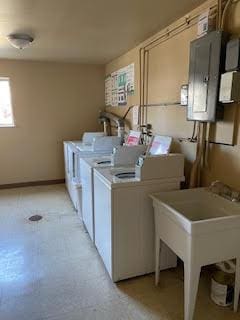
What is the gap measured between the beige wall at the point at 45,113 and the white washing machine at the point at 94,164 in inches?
81.8

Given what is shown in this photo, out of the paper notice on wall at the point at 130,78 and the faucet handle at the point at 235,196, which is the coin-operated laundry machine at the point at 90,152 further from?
the faucet handle at the point at 235,196

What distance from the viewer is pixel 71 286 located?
2027mm

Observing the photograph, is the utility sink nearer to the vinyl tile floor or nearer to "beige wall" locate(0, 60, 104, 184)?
the vinyl tile floor

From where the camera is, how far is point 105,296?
1.91 metres

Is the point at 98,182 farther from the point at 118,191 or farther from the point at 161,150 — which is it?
the point at 161,150

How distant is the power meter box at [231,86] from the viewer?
1618 millimetres

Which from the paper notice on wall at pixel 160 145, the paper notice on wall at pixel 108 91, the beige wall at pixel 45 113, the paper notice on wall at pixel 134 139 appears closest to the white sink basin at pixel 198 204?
the paper notice on wall at pixel 160 145

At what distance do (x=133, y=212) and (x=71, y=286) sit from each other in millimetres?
778

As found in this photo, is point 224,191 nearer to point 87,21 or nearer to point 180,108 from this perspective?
point 180,108

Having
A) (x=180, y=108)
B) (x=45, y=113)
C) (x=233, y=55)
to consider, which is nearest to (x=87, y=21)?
(x=180, y=108)

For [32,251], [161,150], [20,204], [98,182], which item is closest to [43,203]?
[20,204]

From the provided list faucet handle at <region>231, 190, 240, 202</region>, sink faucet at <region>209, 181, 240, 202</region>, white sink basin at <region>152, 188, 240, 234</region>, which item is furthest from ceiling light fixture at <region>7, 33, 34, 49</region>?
faucet handle at <region>231, 190, 240, 202</region>

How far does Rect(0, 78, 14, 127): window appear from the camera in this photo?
4383 mm

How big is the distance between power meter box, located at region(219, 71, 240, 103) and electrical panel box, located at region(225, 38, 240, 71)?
4 cm
